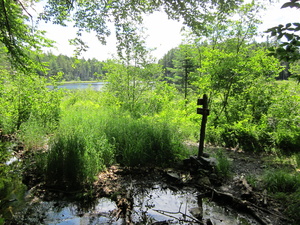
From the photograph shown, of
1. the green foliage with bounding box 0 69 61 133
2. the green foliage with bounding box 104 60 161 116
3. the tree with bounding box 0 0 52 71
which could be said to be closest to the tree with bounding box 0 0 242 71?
the tree with bounding box 0 0 52 71

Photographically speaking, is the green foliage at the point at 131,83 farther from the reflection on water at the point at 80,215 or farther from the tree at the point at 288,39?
the tree at the point at 288,39

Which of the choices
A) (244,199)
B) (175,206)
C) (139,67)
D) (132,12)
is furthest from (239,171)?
(139,67)

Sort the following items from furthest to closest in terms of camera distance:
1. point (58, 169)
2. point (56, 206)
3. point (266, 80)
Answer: point (266, 80) < point (58, 169) < point (56, 206)

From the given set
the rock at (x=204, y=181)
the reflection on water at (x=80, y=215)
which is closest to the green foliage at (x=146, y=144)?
the rock at (x=204, y=181)

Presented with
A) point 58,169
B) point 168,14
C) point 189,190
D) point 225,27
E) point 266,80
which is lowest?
point 189,190

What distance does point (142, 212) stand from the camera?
288cm

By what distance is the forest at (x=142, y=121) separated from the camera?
10.7ft

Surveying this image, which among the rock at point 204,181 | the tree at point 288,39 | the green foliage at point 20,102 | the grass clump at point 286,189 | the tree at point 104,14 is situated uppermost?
the tree at point 104,14

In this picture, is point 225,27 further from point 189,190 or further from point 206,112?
A: point 189,190

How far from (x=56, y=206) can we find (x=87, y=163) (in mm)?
886

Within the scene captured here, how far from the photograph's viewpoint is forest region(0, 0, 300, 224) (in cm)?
328

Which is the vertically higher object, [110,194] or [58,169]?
[58,169]

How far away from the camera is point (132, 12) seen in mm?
4285

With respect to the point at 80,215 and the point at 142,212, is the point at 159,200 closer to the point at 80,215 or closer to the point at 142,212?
the point at 142,212
